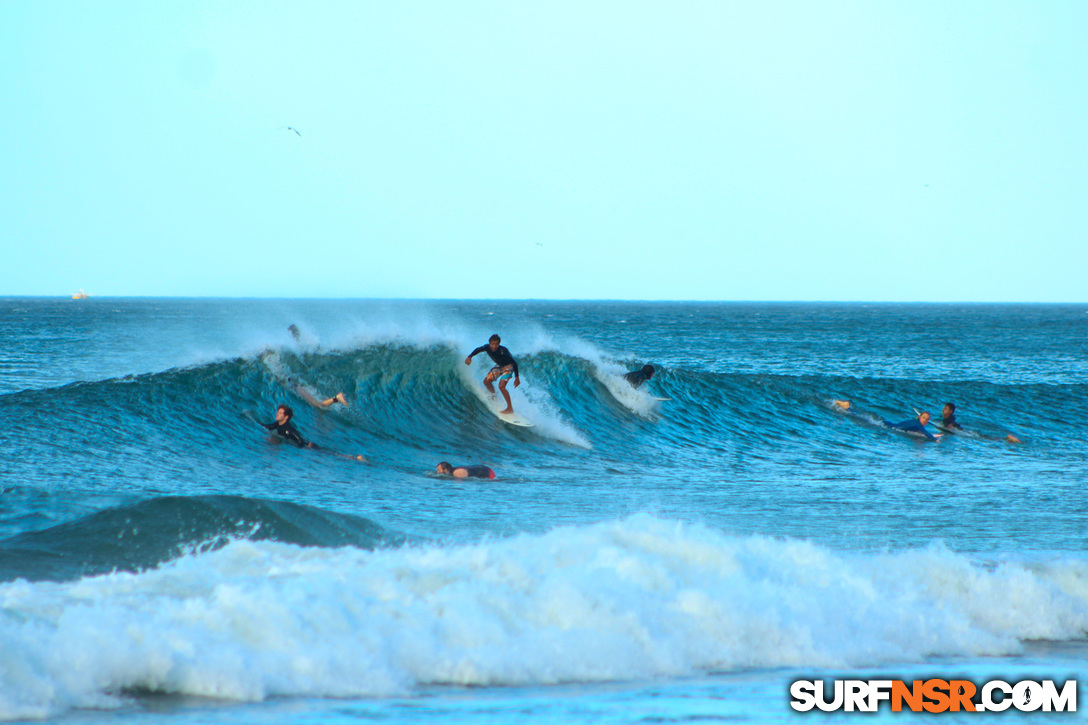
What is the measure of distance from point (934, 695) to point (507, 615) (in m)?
2.22

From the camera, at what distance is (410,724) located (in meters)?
3.93

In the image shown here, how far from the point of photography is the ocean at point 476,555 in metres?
4.34

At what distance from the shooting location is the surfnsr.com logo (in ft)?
14.6

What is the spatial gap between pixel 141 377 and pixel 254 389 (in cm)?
168

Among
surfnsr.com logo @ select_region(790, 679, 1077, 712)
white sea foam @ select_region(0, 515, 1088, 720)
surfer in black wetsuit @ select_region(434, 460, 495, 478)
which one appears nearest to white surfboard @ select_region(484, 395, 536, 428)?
surfer in black wetsuit @ select_region(434, 460, 495, 478)

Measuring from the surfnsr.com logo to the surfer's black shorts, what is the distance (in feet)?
35.0

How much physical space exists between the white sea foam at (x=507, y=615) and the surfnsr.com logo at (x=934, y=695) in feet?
1.32

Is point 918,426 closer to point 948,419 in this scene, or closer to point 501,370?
point 948,419

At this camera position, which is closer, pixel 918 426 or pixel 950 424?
pixel 918 426

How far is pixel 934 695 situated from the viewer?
15.1 ft

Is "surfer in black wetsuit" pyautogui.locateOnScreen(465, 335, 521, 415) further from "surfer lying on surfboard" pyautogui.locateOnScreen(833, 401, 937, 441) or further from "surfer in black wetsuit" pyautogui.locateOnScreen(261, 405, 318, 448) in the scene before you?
"surfer lying on surfboard" pyautogui.locateOnScreen(833, 401, 937, 441)

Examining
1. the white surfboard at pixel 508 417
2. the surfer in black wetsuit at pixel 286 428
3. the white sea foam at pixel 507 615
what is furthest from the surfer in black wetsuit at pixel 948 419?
the surfer in black wetsuit at pixel 286 428

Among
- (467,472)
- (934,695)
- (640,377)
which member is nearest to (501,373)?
(640,377)

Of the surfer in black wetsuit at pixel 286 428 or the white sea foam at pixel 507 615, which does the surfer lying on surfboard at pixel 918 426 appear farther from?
the surfer in black wetsuit at pixel 286 428
